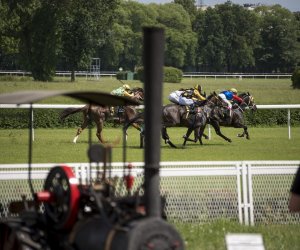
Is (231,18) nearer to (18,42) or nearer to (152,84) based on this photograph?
(18,42)

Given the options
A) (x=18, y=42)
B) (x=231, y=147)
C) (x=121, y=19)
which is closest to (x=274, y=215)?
(x=231, y=147)

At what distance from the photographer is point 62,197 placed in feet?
26.0

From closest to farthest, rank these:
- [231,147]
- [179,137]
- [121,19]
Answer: [231,147], [179,137], [121,19]

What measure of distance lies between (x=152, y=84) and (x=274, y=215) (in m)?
6.03

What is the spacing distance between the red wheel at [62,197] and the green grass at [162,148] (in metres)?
12.7

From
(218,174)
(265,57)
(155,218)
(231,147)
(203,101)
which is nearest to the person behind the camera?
(155,218)

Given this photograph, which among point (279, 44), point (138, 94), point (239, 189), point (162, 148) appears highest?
point (279, 44)

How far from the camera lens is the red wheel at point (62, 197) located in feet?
25.3

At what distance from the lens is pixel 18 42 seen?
61.5 m

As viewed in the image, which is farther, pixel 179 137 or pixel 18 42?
pixel 18 42

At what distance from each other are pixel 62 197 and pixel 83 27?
65.9 m

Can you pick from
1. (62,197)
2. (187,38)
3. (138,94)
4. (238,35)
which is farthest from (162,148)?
(238,35)

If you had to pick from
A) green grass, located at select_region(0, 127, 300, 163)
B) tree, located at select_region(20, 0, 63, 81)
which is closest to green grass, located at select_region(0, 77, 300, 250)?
green grass, located at select_region(0, 127, 300, 163)

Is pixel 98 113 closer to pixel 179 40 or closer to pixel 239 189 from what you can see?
pixel 239 189
